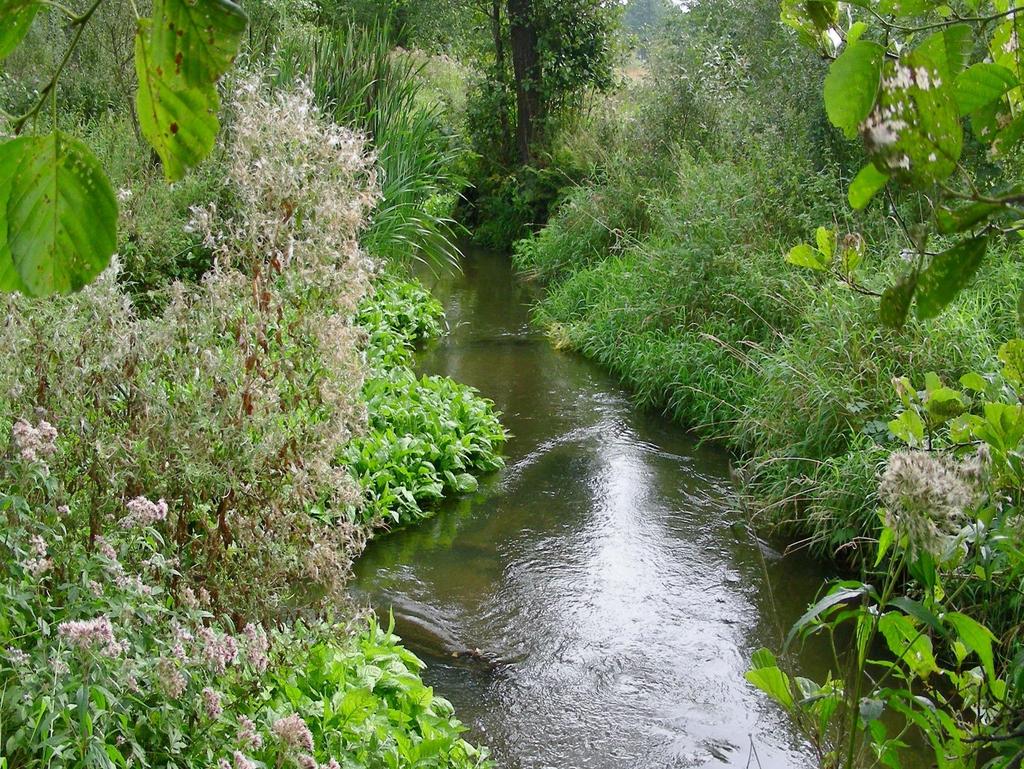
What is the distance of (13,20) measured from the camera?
0.45 metres

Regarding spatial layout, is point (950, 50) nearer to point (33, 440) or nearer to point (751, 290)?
point (33, 440)

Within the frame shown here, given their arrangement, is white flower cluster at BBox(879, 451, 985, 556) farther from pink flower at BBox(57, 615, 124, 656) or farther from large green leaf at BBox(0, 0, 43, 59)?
pink flower at BBox(57, 615, 124, 656)

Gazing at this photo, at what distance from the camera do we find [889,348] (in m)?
5.62

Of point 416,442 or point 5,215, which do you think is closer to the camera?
point 5,215

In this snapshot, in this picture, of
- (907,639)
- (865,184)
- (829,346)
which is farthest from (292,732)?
(829,346)

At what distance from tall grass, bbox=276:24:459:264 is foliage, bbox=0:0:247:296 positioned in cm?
805

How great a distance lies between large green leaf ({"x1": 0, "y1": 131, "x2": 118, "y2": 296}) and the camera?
1.40 ft

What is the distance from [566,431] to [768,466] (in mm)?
1627

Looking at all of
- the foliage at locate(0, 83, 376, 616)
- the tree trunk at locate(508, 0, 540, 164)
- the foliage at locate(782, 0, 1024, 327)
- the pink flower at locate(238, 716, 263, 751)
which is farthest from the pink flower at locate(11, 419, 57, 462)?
the tree trunk at locate(508, 0, 540, 164)

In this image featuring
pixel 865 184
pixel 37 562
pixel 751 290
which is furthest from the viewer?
pixel 751 290

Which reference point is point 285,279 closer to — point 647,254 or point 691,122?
point 647,254

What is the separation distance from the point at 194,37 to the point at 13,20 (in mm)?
91

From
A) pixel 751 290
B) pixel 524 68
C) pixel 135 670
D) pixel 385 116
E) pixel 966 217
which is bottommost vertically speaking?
pixel 135 670

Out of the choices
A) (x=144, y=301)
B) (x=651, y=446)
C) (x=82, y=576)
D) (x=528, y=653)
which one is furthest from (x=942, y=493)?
(x=144, y=301)
